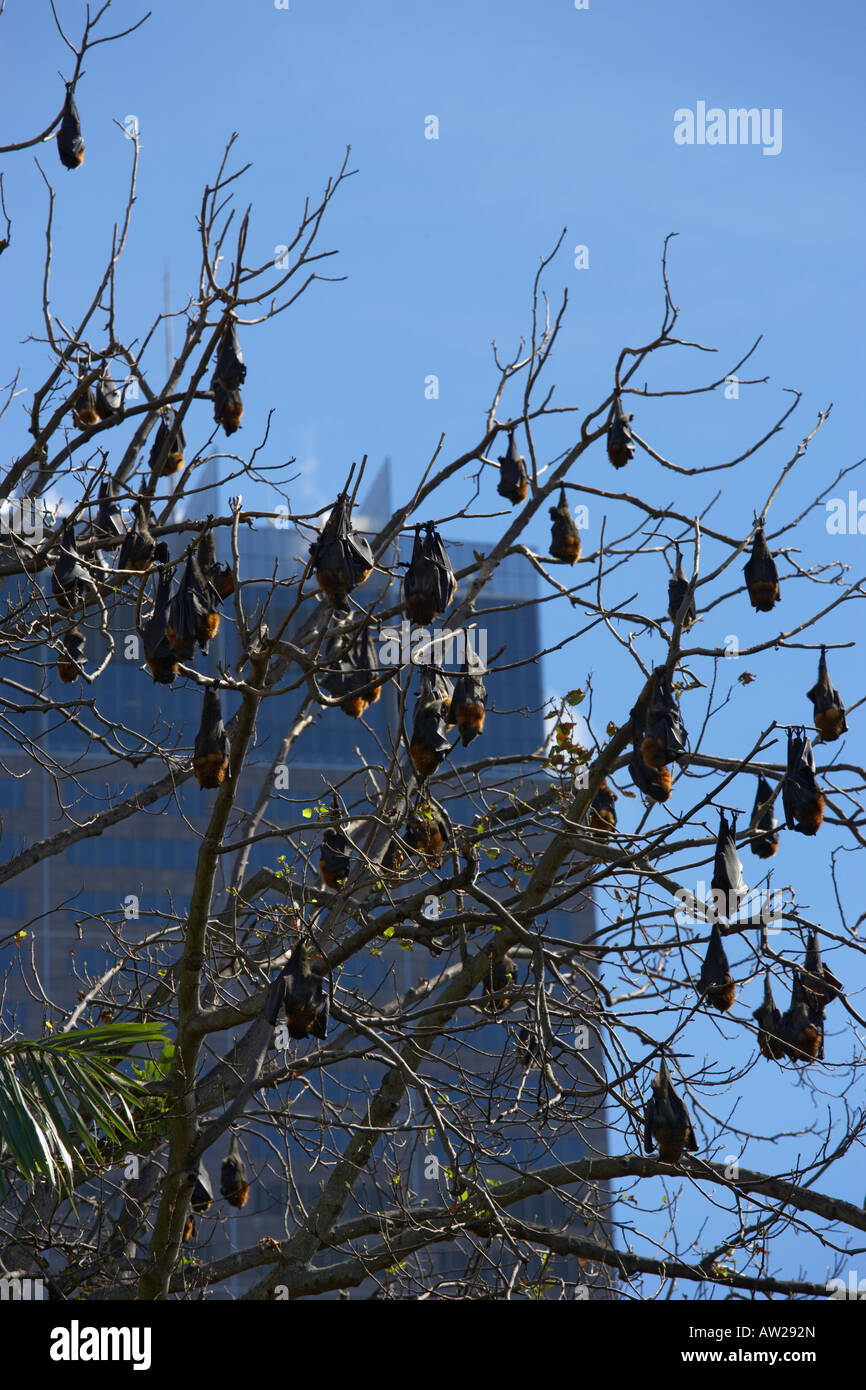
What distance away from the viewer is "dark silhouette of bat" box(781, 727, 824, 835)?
7153 millimetres

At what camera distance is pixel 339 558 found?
6762 millimetres

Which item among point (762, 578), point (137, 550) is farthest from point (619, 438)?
point (137, 550)

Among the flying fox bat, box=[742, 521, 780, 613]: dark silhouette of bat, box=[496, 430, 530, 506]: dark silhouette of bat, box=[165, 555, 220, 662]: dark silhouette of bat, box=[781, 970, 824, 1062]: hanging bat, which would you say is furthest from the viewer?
box=[496, 430, 530, 506]: dark silhouette of bat

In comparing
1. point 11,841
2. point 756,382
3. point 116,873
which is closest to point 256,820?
point 756,382

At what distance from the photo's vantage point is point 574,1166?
325 inches

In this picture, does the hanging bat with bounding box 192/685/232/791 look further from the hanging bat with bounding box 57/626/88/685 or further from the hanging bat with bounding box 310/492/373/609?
the hanging bat with bounding box 57/626/88/685

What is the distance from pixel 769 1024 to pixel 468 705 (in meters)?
2.70

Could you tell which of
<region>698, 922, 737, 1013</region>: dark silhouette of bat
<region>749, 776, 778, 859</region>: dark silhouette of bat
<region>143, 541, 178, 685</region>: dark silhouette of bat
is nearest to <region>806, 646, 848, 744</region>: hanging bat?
<region>749, 776, 778, 859</region>: dark silhouette of bat

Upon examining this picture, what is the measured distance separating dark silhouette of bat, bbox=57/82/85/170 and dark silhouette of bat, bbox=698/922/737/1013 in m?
6.29

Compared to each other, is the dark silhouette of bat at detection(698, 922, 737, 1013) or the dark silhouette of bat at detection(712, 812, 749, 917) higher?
the dark silhouette of bat at detection(712, 812, 749, 917)

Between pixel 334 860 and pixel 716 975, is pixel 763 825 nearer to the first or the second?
pixel 716 975

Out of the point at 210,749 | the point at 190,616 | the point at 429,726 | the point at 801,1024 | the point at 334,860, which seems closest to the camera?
the point at 429,726

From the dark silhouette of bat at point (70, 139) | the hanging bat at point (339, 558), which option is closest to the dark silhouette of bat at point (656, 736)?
the hanging bat at point (339, 558)
